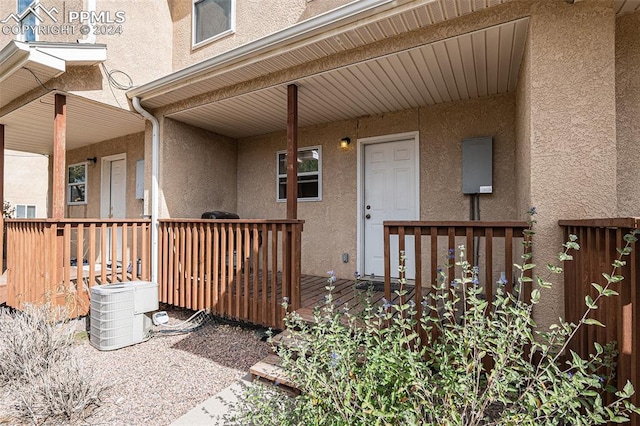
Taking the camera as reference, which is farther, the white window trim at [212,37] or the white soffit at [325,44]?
the white window trim at [212,37]

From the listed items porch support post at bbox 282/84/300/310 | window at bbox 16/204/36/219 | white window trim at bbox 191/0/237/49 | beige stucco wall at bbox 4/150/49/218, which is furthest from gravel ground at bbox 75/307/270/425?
window at bbox 16/204/36/219

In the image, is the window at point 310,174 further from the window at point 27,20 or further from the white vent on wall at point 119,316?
the window at point 27,20

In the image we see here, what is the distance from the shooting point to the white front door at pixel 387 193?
468 cm

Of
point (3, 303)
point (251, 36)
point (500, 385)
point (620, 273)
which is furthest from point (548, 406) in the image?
point (3, 303)

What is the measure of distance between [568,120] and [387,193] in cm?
271

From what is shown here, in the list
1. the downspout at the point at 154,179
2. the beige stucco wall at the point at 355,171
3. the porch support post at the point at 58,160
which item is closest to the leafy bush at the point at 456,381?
the beige stucco wall at the point at 355,171

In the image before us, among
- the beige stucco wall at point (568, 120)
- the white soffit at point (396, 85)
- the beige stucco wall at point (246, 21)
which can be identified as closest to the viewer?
the beige stucco wall at point (568, 120)

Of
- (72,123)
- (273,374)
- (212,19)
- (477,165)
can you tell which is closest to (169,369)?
(273,374)

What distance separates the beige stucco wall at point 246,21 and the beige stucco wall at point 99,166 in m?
2.05

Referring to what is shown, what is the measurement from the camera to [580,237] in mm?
2031

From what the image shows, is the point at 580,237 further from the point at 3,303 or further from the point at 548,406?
the point at 3,303

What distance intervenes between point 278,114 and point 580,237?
4.03 metres

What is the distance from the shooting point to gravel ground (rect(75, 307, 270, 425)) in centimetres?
243

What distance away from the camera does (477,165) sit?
409 cm
